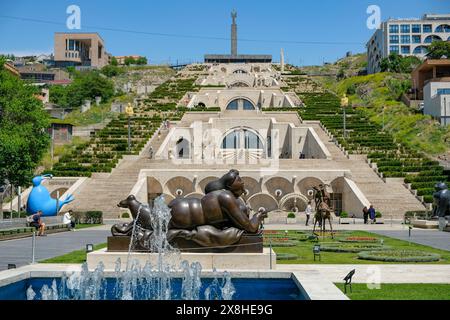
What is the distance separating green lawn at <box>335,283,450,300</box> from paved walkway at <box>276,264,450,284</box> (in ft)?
1.80

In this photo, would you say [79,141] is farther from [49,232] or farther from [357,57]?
[357,57]

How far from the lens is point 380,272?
11781 millimetres

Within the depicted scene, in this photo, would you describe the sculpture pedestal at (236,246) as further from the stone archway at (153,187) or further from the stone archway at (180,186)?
the stone archway at (153,187)

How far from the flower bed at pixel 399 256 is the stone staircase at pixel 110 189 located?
1906 centimetres

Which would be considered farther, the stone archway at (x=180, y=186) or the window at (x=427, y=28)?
the window at (x=427, y=28)

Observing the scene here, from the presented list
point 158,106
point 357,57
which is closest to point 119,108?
point 158,106

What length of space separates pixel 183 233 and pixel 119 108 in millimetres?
63071

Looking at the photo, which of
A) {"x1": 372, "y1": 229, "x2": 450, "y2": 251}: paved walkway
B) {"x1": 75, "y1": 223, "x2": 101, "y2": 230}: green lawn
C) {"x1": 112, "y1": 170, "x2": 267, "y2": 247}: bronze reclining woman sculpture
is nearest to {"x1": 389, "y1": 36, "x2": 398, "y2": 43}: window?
{"x1": 372, "y1": 229, "x2": 450, "y2": 251}: paved walkway

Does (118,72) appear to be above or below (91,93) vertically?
above

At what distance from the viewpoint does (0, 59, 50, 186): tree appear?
3055 cm

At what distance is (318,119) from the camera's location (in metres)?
54.2

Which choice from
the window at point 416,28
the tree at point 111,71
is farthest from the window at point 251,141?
the tree at point 111,71

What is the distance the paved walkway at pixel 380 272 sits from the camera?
35.1ft

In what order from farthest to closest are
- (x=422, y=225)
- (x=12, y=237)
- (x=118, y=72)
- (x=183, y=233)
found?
(x=118, y=72) → (x=422, y=225) → (x=12, y=237) → (x=183, y=233)
